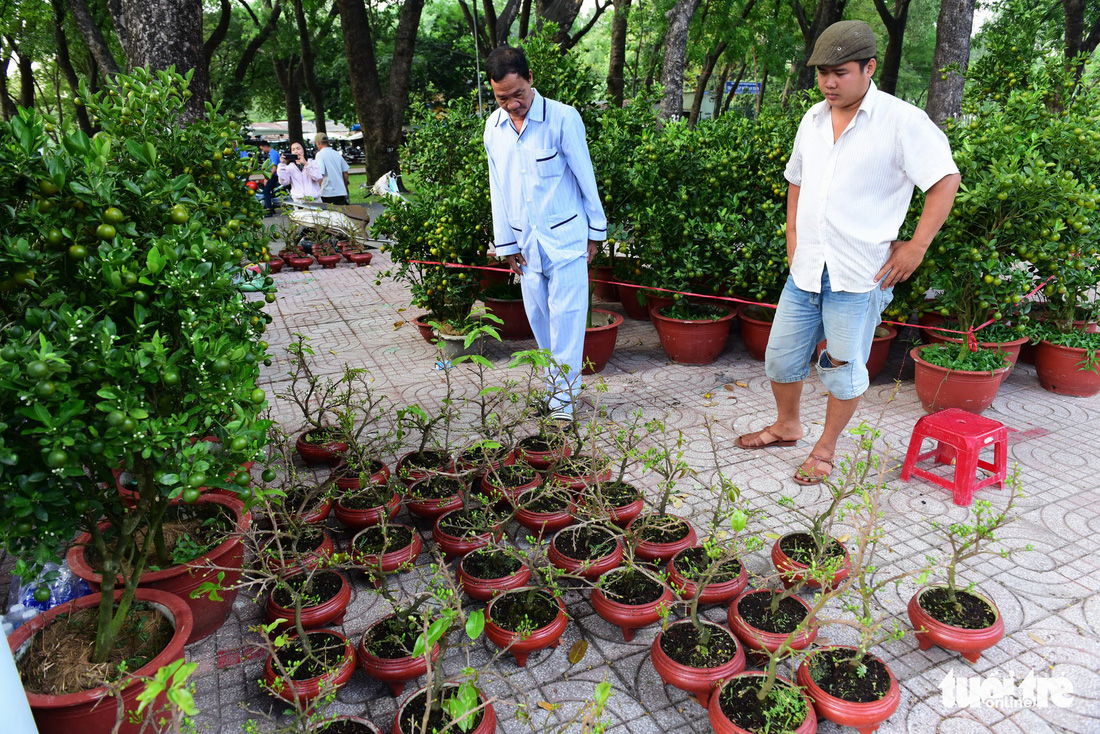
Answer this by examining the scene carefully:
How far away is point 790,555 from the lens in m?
2.98

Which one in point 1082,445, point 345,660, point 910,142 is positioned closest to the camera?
point 345,660

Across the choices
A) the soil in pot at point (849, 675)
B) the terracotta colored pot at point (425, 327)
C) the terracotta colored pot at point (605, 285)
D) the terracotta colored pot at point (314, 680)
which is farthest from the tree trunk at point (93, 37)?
the soil in pot at point (849, 675)

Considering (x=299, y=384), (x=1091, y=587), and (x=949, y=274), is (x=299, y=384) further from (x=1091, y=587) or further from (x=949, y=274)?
(x=1091, y=587)

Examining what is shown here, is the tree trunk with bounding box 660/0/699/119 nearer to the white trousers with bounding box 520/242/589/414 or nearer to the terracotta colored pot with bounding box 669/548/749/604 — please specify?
the white trousers with bounding box 520/242/589/414

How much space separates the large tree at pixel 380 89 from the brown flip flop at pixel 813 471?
10.5 metres

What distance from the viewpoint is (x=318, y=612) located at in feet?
8.95

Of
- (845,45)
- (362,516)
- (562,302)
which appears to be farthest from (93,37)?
(845,45)

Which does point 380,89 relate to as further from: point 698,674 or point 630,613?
point 698,674

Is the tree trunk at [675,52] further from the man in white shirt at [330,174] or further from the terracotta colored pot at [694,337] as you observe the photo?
the man in white shirt at [330,174]

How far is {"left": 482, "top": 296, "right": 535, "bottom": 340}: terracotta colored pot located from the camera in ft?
20.6

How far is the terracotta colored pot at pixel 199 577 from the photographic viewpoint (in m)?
2.70

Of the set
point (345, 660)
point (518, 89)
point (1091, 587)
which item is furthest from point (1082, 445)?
point (345, 660)

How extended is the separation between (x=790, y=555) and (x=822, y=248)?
154cm

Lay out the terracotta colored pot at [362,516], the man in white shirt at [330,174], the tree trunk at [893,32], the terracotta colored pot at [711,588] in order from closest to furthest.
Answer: the terracotta colored pot at [711,588]
the terracotta colored pot at [362,516]
the man in white shirt at [330,174]
the tree trunk at [893,32]
